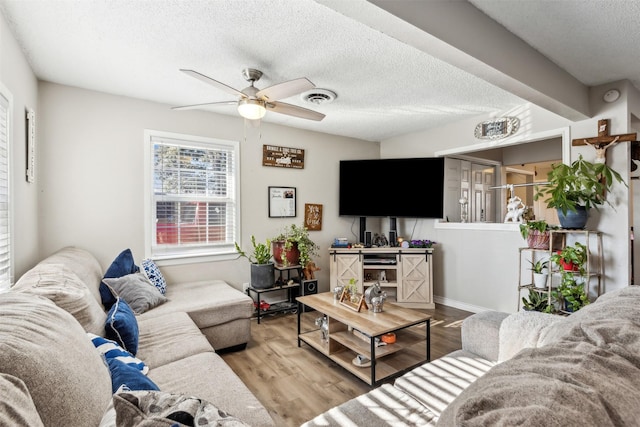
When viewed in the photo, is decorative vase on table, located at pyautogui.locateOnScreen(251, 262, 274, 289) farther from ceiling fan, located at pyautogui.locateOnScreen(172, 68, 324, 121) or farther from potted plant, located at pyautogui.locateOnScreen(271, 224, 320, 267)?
ceiling fan, located at pyautogui.locateOnScreen(172, 68, 324, 121)

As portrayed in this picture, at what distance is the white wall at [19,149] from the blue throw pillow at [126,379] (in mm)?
1472

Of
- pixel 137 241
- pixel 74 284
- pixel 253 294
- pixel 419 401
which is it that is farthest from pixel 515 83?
pixel 137 241

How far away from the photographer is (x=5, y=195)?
188 cm

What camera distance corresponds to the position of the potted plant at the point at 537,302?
2.83 metres

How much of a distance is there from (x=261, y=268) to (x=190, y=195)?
1.17m

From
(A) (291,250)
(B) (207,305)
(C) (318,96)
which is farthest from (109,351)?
(C) (318,96)

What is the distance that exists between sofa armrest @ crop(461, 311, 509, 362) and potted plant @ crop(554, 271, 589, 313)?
1262 mm

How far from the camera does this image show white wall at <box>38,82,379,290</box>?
2711mm

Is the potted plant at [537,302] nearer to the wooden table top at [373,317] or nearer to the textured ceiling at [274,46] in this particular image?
the wooden table top at [373,317]

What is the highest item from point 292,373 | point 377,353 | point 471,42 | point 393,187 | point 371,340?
point 471,42

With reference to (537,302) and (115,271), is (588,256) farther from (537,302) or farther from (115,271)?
(115,271)

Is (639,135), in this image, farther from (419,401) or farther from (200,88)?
(200,88)

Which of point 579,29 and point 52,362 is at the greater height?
point 579,29

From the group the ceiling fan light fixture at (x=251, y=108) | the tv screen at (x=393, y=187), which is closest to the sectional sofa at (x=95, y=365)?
the ceiling fan light fixture at (x=251, y=108)
